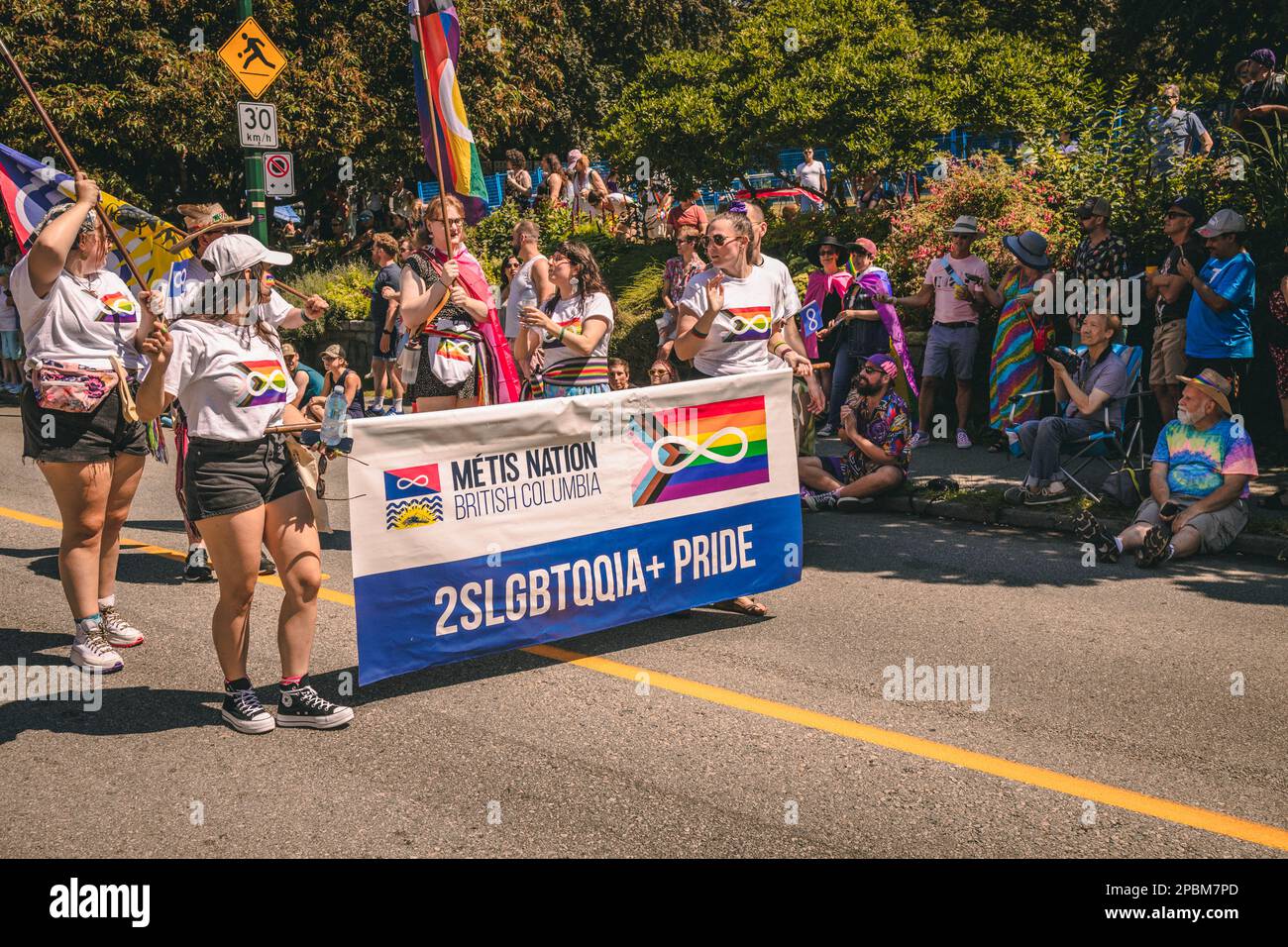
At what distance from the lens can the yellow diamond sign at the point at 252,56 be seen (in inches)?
583

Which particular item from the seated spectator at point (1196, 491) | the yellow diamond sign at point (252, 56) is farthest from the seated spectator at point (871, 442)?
the yellow diamond sign at point (252, 56)

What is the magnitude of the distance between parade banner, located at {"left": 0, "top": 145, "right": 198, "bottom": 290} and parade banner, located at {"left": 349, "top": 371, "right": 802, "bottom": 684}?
86.3 inches

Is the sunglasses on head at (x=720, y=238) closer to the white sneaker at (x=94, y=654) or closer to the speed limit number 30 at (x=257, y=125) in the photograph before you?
the white sneaker at (x=94, y=654)

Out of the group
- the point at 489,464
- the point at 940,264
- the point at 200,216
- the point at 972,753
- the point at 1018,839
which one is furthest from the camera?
the point at 940,264

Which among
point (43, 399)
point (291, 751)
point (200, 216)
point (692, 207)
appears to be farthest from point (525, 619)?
point (692, 207)

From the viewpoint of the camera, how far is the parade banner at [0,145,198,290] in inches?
299

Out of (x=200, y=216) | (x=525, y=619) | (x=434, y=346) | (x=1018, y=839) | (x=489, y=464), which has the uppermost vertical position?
(x=200, y=216)

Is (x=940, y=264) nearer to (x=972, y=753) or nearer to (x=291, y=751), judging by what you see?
(x=972, y=753)

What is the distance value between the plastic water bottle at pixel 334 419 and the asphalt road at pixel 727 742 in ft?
4.21

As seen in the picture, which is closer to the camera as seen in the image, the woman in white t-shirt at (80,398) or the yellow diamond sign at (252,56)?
the woman in white t-shirt at (80,398)

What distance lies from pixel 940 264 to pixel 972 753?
8.31 m

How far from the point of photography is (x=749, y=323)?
25.3 feet

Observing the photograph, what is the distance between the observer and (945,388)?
13.7 meters

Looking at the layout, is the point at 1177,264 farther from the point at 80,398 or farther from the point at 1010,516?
the point at 80,398
